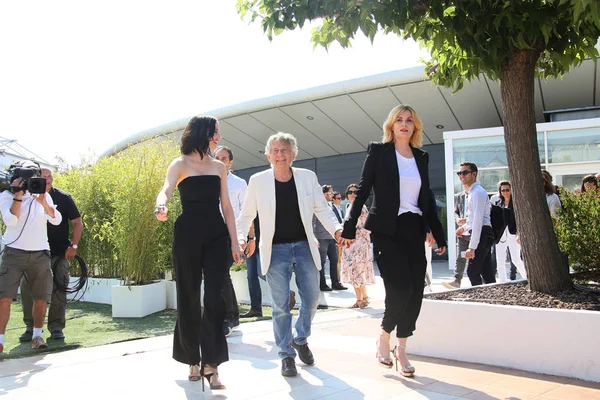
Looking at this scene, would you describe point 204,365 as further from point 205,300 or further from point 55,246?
point 55,246

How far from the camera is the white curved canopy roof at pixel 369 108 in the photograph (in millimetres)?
17984

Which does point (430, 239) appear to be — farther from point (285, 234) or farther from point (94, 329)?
point (94, 329)

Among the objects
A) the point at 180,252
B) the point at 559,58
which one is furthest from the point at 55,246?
the point at 559,58

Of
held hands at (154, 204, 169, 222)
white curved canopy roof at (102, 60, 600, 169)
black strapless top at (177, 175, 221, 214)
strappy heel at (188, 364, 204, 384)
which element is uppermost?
white curved canopy roof at (102, 60, 600, 169)

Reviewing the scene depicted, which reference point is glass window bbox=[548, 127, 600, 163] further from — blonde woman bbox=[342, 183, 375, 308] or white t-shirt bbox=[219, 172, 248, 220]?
white t-shirt bbox=[219, 172, 248, 220]

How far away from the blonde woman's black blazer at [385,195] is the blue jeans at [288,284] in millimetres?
420

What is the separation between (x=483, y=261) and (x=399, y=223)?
3.52 meters

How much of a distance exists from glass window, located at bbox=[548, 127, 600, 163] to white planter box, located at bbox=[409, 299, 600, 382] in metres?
12.6

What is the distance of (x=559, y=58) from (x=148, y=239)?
5.78m

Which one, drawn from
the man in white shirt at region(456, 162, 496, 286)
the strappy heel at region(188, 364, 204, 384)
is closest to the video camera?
the strappy heel at region(188, 364, 204, 384)

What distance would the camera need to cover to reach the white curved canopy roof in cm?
1798

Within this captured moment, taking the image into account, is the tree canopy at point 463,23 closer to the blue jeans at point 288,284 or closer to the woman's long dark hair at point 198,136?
the woman's long dark hair at point 198,136

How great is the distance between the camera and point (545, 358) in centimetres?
434

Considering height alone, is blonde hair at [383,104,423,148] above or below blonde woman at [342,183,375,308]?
above
